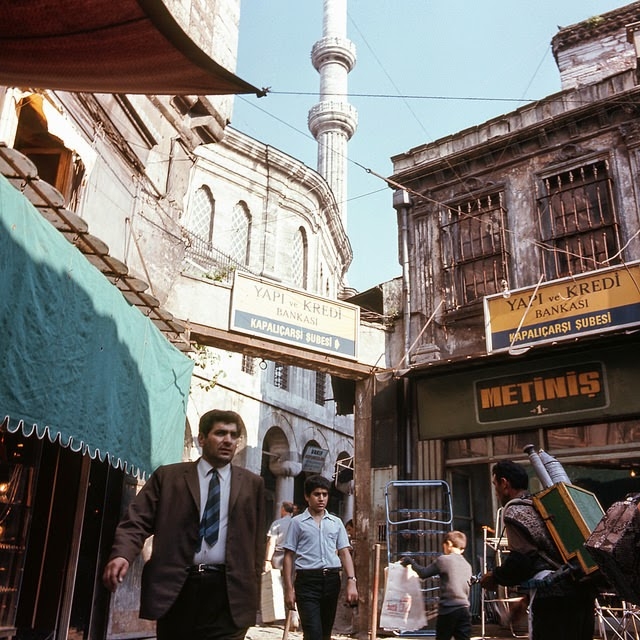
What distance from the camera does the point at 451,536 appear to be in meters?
7.25

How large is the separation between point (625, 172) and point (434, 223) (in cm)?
360

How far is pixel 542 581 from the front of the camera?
3809 mm

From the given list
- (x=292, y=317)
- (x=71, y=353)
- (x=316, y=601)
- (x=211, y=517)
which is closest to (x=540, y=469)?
(x=211, y=517)

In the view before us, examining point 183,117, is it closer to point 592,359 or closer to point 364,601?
point 592,359

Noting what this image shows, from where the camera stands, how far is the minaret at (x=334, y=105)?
138 feet

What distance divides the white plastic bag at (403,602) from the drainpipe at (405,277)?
11.3ft

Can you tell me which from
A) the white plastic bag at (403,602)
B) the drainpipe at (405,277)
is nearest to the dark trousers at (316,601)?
the white plastic bag at (403,602)

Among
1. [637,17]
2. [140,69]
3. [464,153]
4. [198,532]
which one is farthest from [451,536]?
[637,17]

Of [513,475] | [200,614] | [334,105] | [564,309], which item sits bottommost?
[200,614]

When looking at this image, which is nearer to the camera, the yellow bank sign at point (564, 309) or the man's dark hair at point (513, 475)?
the man's dark hair at point (513, 475)

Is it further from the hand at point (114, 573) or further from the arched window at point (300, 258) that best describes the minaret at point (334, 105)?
the hand at point (114, 573)

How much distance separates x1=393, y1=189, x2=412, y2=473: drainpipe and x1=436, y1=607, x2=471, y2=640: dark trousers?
17.5ft

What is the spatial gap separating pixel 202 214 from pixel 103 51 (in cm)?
1953

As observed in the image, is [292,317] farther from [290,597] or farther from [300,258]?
[300,258]
